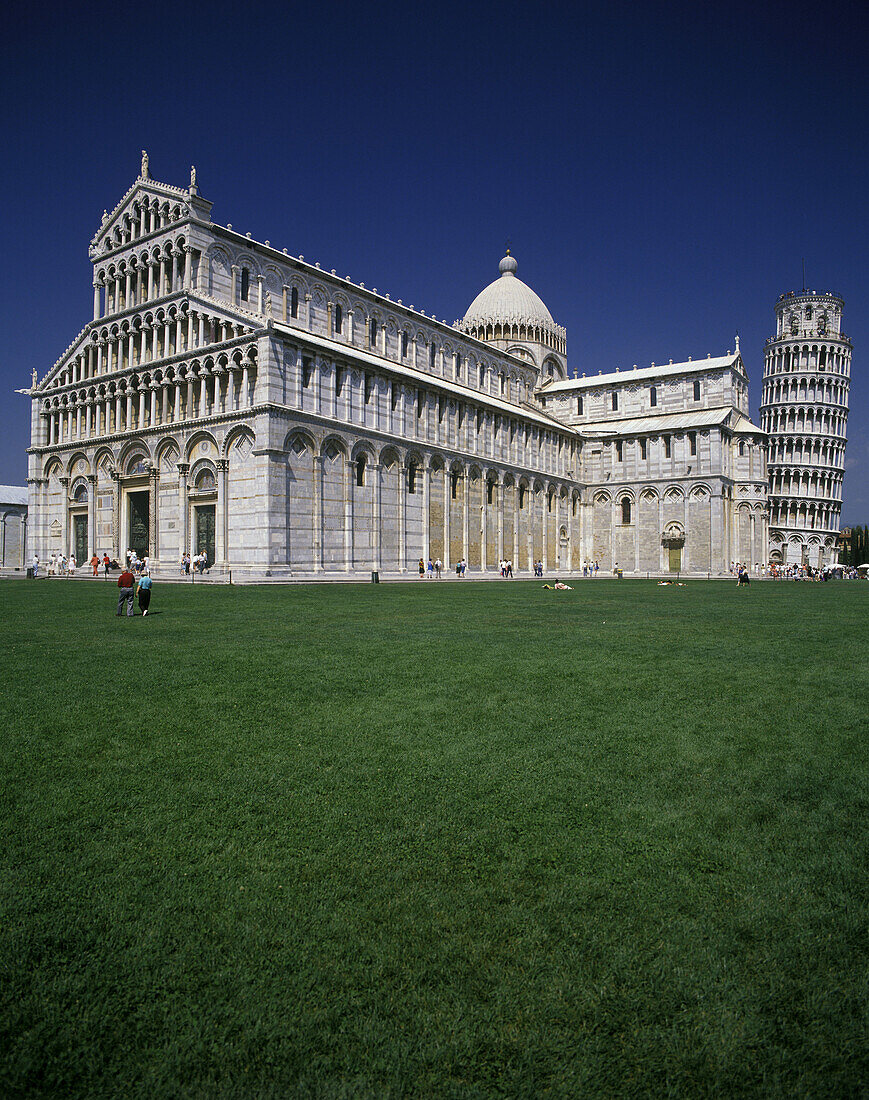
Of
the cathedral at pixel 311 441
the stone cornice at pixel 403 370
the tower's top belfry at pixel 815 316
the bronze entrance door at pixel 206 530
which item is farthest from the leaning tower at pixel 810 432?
the bronze entrance door at pixel 206 530

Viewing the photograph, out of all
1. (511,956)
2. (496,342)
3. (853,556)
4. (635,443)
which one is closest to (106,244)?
(496,342)

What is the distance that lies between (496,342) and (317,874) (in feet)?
238

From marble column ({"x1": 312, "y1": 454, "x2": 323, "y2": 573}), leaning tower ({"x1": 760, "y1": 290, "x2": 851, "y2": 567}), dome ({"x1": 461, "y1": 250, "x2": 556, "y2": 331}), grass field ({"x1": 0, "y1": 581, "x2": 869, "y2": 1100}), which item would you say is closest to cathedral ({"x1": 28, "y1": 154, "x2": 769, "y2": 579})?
marble column ({"x1": 312, "y1": 454, "x2": 323, "y2": 573})

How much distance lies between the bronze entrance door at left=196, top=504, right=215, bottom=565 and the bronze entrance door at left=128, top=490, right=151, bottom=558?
15.9 feet

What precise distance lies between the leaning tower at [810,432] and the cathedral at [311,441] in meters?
26.6

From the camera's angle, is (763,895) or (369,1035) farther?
(763,895)

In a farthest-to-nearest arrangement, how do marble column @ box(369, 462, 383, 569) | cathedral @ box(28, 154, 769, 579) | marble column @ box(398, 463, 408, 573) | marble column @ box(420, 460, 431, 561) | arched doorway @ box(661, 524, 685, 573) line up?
arched doorway @ box(661, 524, 685, 573)
marble column @ box(420, 460, 431, 561)
marble column @ box(398, 463, 408, 573)
marble column @ box(369, 462, 383, 569)
cathedral @ box(28, 154, 769, 579)

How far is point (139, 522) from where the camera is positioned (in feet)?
146

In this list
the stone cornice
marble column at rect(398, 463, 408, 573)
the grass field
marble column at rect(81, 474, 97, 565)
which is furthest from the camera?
marble column at rect(81, 474, 97, 565)

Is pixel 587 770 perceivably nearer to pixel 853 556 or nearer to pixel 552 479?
pixel 552 479

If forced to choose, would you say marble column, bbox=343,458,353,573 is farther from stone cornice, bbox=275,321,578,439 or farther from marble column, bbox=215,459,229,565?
marble column, bbox=215,459,229,565

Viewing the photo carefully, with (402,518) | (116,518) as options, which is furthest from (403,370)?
(116,518)

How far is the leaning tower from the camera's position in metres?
87.8

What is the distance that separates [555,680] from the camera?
29.7 ft
